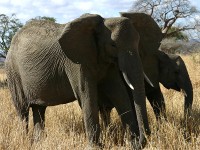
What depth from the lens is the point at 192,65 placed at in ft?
50.4

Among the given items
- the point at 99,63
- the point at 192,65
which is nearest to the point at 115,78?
the point at 99,63

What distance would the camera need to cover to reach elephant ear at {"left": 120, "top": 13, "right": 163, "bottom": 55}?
6.22 metres

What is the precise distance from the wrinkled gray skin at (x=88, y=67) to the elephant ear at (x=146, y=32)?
684 mm

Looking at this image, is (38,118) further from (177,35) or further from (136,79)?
(177,35)

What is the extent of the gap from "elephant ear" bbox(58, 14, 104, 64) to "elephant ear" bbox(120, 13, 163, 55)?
0.67m

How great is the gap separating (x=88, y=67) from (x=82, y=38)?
1.27ft

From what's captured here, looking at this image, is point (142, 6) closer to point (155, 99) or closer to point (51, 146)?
point (155, 99)

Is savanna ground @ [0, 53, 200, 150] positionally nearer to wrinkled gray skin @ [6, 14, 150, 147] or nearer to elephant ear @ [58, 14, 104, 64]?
wrinkled gray skin @ [6, 14, 150, 147]

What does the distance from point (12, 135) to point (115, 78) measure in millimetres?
1543

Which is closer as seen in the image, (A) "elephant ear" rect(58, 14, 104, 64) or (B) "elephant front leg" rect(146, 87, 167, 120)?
(A) "elephant ear" rect(58, 14, 104, 64)

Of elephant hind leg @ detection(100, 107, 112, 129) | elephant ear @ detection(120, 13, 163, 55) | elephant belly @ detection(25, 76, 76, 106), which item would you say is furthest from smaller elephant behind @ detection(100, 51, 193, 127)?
elephant belly @ detection(25, 76, 76, 106)

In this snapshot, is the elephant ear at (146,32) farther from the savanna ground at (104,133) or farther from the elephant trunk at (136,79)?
the savanna ground at (104,133)

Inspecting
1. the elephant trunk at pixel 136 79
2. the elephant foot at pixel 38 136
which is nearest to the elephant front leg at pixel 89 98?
the elephant trunk at pixel 136 79

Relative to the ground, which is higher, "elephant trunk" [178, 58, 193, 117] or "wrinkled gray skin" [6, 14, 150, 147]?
"wrinkled gray skin" [6, 14, 150, 147]
